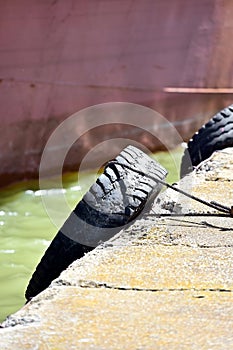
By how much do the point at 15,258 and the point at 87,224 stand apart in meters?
1.74

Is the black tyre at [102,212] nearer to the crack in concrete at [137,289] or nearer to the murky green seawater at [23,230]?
the crack in concrete at [137,289]

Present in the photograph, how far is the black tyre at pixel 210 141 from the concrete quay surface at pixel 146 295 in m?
1.28

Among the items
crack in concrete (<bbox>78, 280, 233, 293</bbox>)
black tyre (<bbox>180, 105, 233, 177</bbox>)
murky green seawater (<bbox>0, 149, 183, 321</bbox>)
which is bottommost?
murky green seawater (<bbox>0, 149, 183, 321</bbox>)

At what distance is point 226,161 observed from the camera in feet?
12.0

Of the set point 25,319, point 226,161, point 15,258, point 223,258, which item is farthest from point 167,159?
point 25,319

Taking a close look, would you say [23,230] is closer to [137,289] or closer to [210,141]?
[210,141]

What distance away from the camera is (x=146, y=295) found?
2.23m

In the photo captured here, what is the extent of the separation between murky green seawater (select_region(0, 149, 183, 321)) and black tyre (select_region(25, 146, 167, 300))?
39.6 inches

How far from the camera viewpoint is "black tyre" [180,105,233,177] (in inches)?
166

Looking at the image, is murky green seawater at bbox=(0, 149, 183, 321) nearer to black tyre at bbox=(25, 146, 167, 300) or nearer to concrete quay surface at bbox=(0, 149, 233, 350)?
black tyre at bbox=(25, 146, 167, 300)

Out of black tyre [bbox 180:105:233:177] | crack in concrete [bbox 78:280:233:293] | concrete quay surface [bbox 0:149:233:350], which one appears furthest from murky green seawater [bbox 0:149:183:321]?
crack in concrete [bbox 78:280:233:293]

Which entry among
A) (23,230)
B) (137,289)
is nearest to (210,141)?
(23,230)

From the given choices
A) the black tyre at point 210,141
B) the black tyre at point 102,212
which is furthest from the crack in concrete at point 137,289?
the black tyre at point 210,141

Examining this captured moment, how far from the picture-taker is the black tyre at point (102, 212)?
9.22ft
